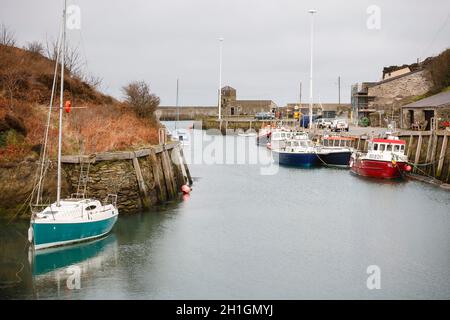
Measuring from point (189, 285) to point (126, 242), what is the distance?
6.00 meters

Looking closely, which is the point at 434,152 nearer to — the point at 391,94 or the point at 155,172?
the point at 155,172

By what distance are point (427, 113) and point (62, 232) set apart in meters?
42.7

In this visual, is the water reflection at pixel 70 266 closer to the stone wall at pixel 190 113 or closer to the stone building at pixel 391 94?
the stone building at pixel 391 94

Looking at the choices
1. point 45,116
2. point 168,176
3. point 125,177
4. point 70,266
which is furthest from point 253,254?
point 45,116

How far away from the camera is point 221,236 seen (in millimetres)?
26453

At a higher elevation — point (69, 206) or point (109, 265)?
point (69, 206)

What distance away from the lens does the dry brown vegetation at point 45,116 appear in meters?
30.0

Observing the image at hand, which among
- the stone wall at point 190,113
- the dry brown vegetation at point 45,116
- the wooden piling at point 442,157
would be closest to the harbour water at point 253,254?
the wooden piling at point 442,157

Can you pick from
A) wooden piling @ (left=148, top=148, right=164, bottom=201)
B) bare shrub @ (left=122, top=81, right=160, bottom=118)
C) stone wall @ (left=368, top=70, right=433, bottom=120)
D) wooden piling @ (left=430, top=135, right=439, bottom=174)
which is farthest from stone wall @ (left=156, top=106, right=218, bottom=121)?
wooden piling @ (left=148, top=148, right=164, bottom=201)

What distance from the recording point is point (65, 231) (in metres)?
22.7

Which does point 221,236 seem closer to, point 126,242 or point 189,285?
point 126,242

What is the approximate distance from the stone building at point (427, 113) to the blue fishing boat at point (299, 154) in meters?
9.39
